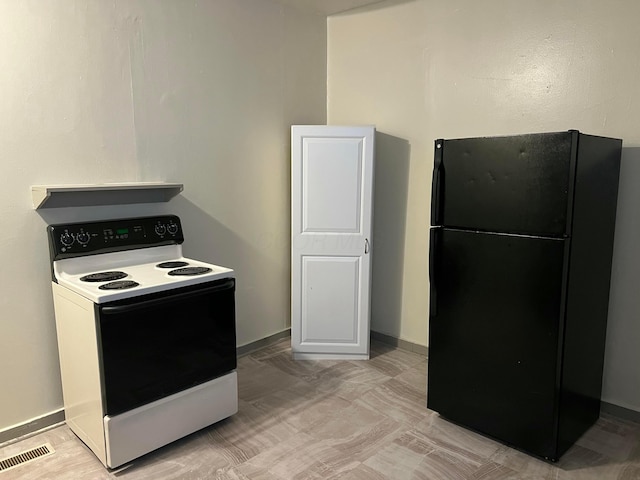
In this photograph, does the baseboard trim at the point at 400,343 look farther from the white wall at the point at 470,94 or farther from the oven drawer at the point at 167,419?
the oven drawer at the point at 167,419

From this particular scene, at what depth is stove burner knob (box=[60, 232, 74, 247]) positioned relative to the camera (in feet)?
7.92

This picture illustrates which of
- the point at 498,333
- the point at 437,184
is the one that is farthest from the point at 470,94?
the point at 498,333

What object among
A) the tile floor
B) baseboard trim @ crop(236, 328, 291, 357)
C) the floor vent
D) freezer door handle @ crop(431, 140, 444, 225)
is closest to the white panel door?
baseboard trim @ crop(236, 328, 291, 357)

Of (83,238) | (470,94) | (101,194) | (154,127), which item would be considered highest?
(470,94)

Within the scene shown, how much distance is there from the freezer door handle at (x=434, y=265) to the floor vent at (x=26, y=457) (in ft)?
6.84

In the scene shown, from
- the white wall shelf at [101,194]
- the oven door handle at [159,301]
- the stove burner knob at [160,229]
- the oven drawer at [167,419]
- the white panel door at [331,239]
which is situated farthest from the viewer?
the white panel door at [331,239]

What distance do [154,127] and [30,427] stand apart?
1.78 m

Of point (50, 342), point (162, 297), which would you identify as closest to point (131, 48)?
point (162, 297)

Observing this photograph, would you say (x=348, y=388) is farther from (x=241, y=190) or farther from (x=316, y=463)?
(x=241, y=190)

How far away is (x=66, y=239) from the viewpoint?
2428 millimetres

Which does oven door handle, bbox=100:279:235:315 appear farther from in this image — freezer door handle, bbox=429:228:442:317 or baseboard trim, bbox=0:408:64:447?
freezer door handle, bbox=429:228:442:317

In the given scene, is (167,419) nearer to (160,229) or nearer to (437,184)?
(160,229)

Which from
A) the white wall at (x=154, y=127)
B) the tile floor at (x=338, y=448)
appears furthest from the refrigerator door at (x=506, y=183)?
the white wall at (x=154, y=127)

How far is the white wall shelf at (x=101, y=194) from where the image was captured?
7.66ft
